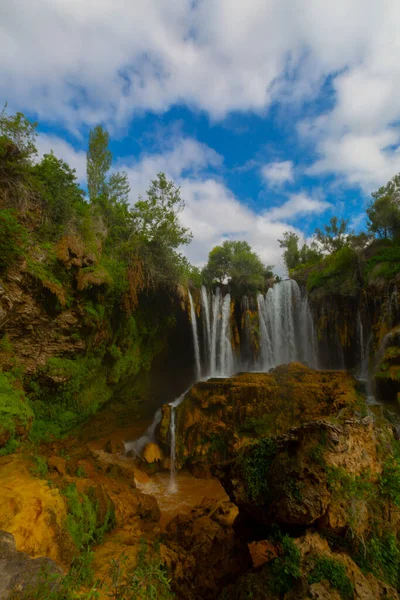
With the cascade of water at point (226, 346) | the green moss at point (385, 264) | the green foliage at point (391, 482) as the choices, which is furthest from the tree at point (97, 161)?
the green foliage at point (391, 482)

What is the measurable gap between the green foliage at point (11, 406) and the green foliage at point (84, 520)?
92.3 inches

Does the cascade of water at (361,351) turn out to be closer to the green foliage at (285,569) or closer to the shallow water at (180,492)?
the shallow water at (180,492)

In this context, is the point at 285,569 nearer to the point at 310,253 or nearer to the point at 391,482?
the point at 391,482

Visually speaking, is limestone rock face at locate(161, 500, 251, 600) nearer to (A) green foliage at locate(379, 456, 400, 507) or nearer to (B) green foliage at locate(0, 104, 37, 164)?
(A) green foliage at locate(379, 456, 400, 507)

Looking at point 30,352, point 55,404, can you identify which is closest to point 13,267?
point 30,352

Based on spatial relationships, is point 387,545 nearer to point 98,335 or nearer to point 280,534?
point 280,534

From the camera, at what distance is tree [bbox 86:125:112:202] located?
64.8 feet

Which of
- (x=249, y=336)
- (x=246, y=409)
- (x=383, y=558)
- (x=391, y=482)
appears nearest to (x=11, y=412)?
(x=383, y=558)

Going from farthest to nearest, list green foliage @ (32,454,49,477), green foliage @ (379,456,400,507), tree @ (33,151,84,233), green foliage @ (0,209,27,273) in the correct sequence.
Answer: tree @ (33,151,84,233), green foliage @ (0,209,27,273), green foliage @ (32,454,49,477), green foliage @ (379,456,400,507)

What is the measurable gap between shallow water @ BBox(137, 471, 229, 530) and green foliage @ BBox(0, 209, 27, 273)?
9.24m

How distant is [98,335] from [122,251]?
15.0 feet

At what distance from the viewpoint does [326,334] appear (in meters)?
18.3

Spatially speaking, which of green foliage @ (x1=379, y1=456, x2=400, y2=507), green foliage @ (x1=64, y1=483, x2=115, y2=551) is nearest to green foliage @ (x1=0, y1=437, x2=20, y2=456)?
green foliage @ (x1=64, y1=483, x2=115, y2=551)

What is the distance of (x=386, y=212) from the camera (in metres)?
18.2
